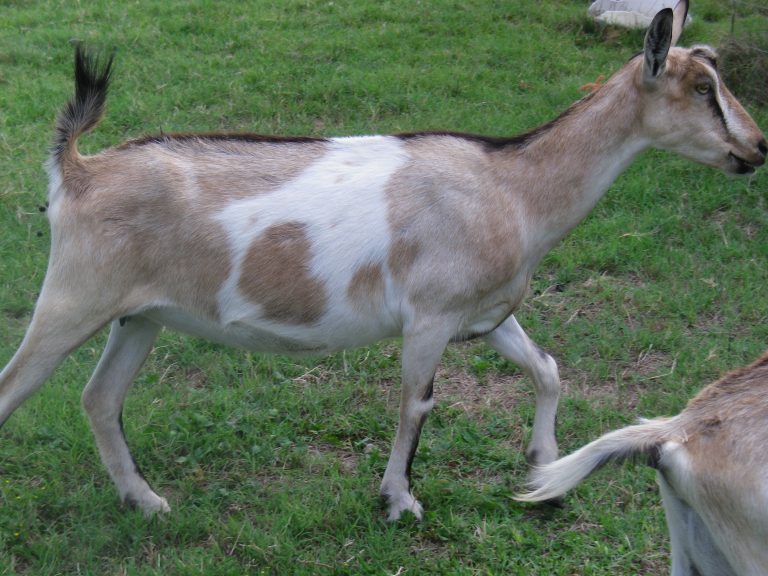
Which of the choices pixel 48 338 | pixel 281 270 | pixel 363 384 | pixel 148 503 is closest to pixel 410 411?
pixel 281 270

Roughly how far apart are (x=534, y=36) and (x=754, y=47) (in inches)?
78.9

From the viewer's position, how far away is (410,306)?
12.4 feet

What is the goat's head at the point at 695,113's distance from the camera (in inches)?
152

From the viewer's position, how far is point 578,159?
12.9ft

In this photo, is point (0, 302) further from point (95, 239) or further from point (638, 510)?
point (638, 510)

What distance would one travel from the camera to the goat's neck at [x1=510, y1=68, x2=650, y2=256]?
3920 millimetres

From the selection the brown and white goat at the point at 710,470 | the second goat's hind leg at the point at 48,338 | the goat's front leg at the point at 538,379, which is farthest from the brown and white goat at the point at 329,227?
the brown and white goat at the point at 710,470

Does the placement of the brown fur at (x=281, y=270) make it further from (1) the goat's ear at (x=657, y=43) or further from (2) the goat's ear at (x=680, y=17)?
(2) the goat's ear at (x=680, y=17)

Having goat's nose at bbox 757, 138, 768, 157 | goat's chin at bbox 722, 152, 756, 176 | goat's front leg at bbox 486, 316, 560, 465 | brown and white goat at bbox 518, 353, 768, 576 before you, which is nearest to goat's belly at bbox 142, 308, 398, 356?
goat's front leg at bbox 486, 316, 560, 465

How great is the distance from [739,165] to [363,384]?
6.43 ft

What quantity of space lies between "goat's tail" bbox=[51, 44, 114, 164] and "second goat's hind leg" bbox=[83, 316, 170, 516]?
0.70m

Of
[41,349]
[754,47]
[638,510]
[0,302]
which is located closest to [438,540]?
[638,510]

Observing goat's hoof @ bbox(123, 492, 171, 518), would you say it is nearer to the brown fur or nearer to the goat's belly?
the goat's belly

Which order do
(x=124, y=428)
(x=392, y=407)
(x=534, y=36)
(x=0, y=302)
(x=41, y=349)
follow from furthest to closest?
(x=534, y=36), (x=0, y=302), (x=392, y=407), (x=124, y=428), (x=41, y=349)
